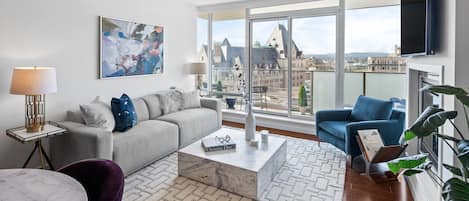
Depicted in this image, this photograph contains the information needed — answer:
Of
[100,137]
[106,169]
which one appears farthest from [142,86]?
[106,169]

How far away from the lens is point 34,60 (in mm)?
3070

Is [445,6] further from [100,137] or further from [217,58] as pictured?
[217,58]

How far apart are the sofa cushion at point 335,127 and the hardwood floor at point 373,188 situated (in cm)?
46

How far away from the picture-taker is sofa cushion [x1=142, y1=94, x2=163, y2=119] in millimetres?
4227

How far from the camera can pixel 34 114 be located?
2875 mm

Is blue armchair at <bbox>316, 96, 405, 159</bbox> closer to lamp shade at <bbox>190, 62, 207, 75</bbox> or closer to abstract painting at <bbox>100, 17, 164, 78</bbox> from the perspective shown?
lamp shade at <bbox>190, 62, 207, 75</bbox>

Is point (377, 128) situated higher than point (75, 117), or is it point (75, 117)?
point (75, 117)

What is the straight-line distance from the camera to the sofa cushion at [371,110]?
349cm

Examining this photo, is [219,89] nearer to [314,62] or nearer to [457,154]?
[314,62]

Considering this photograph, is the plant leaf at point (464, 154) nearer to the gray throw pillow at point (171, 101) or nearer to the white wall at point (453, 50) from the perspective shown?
the white wall at point (453, 50)

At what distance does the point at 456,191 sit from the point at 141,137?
2.92 metres

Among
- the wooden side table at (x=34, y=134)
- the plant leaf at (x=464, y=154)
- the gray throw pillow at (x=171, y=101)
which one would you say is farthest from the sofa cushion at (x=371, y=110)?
the wooden side table at (x=34, y=134)

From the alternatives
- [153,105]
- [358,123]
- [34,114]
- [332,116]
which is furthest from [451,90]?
[153,105]

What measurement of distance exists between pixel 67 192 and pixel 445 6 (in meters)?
2.59
